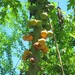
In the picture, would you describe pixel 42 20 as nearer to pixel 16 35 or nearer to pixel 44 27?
pixel 44 27

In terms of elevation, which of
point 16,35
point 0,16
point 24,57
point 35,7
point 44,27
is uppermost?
point 16,35

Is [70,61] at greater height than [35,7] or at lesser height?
greater

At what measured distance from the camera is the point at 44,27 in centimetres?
297

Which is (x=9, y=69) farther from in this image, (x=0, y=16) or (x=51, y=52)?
(x=0, y=16)

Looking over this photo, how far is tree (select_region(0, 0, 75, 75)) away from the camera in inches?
104

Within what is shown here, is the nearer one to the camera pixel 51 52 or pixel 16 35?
pixel 51 52

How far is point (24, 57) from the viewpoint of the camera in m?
2.65

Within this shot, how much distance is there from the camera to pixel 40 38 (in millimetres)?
2746

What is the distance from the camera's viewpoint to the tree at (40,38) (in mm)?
2645

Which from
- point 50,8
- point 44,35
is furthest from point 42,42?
point 50,8

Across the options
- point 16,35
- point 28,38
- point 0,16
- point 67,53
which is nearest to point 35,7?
point 28,38

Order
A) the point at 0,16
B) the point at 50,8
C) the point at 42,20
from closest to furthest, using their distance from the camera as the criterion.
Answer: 1. the point at 42,20
2. the point at 50,8
3. the point at 0,16

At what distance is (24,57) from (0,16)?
159 centimetres

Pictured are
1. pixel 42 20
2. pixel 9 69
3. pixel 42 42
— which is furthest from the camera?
pixel 9 69
